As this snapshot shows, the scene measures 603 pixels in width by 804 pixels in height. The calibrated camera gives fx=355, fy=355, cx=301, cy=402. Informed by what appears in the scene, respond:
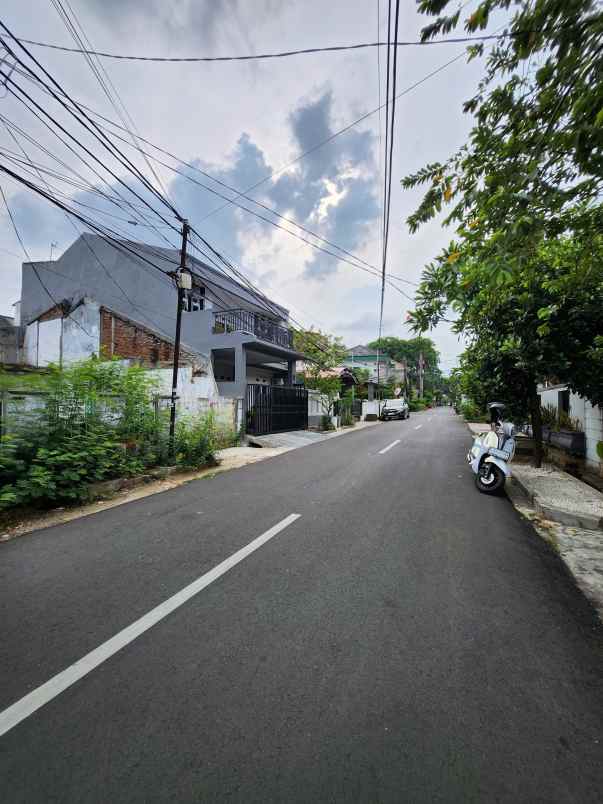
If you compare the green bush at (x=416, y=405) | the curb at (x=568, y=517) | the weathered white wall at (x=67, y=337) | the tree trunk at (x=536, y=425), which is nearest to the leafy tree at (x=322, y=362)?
the weathered white wall at (x=67, y=337)

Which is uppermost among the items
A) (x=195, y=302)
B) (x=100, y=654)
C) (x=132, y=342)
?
(x=195, y=302)

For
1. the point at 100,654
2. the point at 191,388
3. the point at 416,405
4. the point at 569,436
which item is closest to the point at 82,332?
the point at 191,388

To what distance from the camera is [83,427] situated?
20.0ft

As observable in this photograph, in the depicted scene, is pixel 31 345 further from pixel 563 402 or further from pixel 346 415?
pixel 563 402

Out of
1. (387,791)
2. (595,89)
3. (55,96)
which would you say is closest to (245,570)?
(387,791)

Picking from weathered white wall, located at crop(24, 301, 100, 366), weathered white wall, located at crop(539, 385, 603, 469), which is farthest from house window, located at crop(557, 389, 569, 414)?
weathered white wall, located at crop(24, 301, 100, 366)

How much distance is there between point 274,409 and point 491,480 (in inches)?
446

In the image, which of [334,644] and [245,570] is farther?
[245,570]

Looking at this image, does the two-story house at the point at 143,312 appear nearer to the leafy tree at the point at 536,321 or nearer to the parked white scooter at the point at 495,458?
the leafy tree at the point at 536,321

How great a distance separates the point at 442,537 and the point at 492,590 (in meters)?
1.16

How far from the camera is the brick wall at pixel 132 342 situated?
46.5 feet

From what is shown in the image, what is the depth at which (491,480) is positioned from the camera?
6250 millimetres

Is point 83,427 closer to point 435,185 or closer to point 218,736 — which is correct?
point 218,736

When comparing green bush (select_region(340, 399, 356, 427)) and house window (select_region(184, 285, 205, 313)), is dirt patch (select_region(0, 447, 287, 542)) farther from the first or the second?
green bush (select_region(340, 399, 356, 427))
